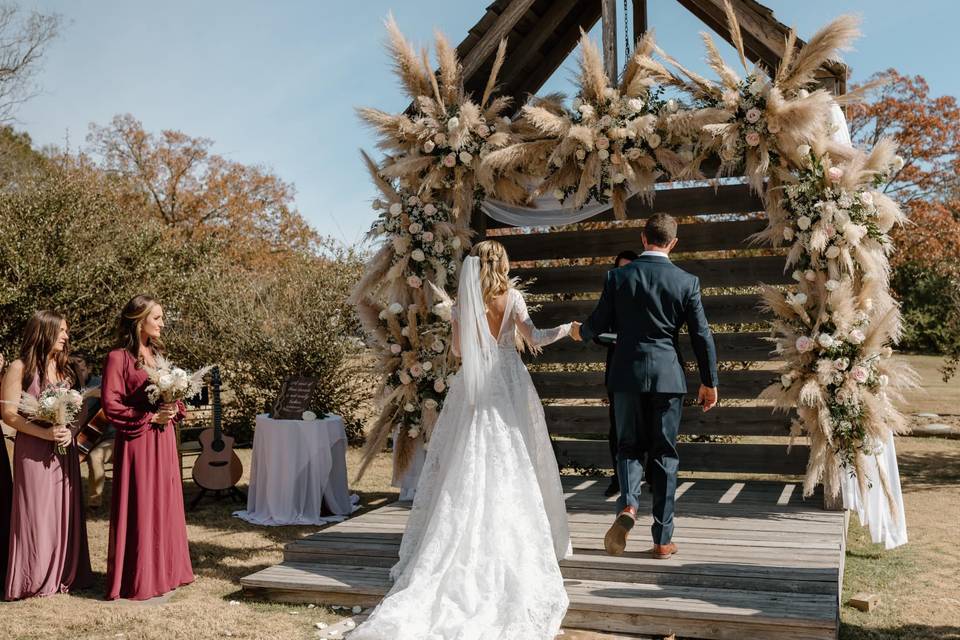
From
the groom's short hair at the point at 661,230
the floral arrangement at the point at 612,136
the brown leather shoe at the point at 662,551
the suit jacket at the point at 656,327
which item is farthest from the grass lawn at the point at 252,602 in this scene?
the floral arrangement at the point at 612,136

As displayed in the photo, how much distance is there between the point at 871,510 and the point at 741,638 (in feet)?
8.85

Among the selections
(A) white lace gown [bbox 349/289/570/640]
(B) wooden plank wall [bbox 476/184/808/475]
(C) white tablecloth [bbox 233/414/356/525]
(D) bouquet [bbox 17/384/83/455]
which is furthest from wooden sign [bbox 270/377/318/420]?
(A) white lace gown [bbox 349/289/570/640]

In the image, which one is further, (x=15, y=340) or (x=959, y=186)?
(x=959, y=186)

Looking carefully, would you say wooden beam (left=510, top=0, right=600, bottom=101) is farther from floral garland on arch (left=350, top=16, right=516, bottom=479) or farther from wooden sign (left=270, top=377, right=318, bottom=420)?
wooden sign (left=270, top=377, right=318, bottom=420)

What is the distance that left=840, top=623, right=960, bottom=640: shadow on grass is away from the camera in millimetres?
4691

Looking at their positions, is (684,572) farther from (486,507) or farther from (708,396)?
(486,507)

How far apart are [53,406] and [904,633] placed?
546cm

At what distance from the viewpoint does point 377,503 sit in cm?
898

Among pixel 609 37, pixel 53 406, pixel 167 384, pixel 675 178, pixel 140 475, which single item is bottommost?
pixel 140 475

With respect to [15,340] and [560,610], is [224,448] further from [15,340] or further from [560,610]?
[560,610]

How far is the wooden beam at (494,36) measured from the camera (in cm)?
753

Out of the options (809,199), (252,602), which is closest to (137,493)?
(252,602)

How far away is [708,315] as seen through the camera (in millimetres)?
8844

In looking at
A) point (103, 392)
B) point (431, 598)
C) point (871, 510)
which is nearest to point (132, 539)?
point (103, 392)
